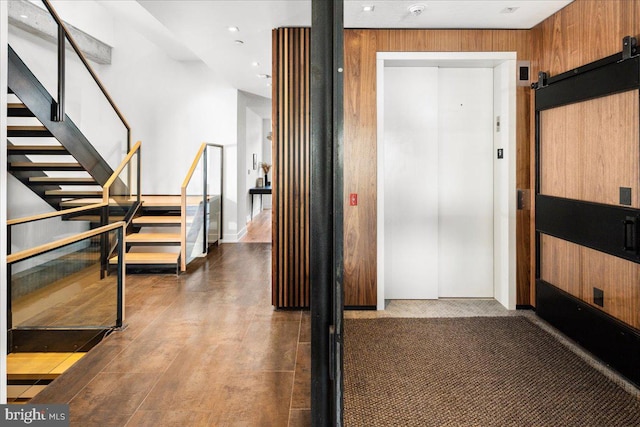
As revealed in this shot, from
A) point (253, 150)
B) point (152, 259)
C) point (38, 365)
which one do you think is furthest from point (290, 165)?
point (253, 150)

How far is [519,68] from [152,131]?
5.22 metres

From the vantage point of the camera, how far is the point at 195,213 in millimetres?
A: 5379

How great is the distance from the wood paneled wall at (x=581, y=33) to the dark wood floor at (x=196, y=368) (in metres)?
2.18

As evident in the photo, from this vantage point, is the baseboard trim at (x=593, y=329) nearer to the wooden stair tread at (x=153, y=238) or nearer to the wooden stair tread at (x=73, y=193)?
the wooden stair tread at (x=153, y=238)

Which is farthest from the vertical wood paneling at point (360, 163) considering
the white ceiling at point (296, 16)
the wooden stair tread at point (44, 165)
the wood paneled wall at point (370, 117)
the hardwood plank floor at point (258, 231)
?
the hardwood plank floor at point (258, 231)

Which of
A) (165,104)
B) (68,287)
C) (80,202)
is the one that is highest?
(165,104)

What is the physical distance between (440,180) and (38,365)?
3.24m

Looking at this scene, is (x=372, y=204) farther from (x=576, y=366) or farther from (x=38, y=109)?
(x=38, y=109)

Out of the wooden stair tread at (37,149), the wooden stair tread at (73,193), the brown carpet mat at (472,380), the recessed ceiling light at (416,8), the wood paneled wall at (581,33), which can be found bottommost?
the brown carpet mat at (472,380)

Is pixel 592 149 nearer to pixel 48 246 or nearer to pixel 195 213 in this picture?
pixel 48 246

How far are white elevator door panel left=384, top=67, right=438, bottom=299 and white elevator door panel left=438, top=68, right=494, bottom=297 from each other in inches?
4.1

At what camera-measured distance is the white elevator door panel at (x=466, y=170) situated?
12.2 feet

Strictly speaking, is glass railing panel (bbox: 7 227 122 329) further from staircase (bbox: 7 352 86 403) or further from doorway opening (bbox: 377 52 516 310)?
doorway opening (bbox: 377 52 516 310)

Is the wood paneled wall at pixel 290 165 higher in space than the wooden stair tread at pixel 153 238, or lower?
higher
